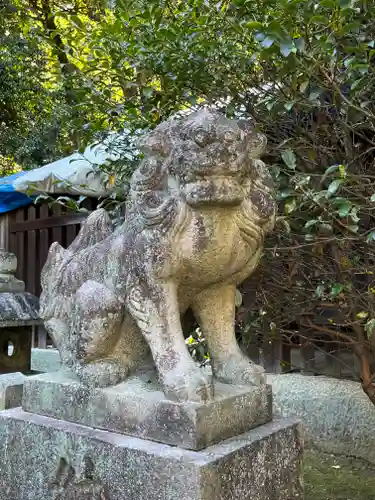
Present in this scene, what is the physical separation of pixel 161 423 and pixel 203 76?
5.48 ft

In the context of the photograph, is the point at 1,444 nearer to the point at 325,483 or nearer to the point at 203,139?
the point at 203,139

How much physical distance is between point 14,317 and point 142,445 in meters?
1.70

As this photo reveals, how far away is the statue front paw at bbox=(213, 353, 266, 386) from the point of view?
5.64 feet

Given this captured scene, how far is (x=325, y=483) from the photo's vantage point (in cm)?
287

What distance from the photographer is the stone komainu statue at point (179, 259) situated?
1513 millimetres

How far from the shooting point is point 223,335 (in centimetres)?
175

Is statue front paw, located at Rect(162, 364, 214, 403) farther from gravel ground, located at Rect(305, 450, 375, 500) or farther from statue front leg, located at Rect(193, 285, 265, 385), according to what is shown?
gravel ground, located at Rect(305, 450, 375, 500)

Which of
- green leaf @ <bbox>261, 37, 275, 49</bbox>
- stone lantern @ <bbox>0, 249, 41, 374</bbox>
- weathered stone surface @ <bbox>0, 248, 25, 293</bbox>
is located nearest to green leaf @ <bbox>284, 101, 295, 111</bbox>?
green leaf @ <bbox>261, 37, 275, 49</bbox>

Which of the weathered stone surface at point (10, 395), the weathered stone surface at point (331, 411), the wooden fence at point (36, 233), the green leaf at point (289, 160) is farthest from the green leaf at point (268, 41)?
the wooden fence at point (36, 233)

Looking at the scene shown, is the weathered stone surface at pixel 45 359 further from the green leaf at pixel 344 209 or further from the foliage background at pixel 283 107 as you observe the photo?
the green leaf at pixel 344 209

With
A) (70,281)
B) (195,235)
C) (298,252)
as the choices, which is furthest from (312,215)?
(70,281)

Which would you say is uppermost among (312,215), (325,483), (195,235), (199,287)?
(312,215)

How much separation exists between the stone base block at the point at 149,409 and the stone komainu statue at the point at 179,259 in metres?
0.05

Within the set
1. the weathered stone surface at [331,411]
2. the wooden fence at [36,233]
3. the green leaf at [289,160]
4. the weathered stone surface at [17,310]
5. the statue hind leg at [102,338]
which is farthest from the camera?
the wooden fence at [36,233]
